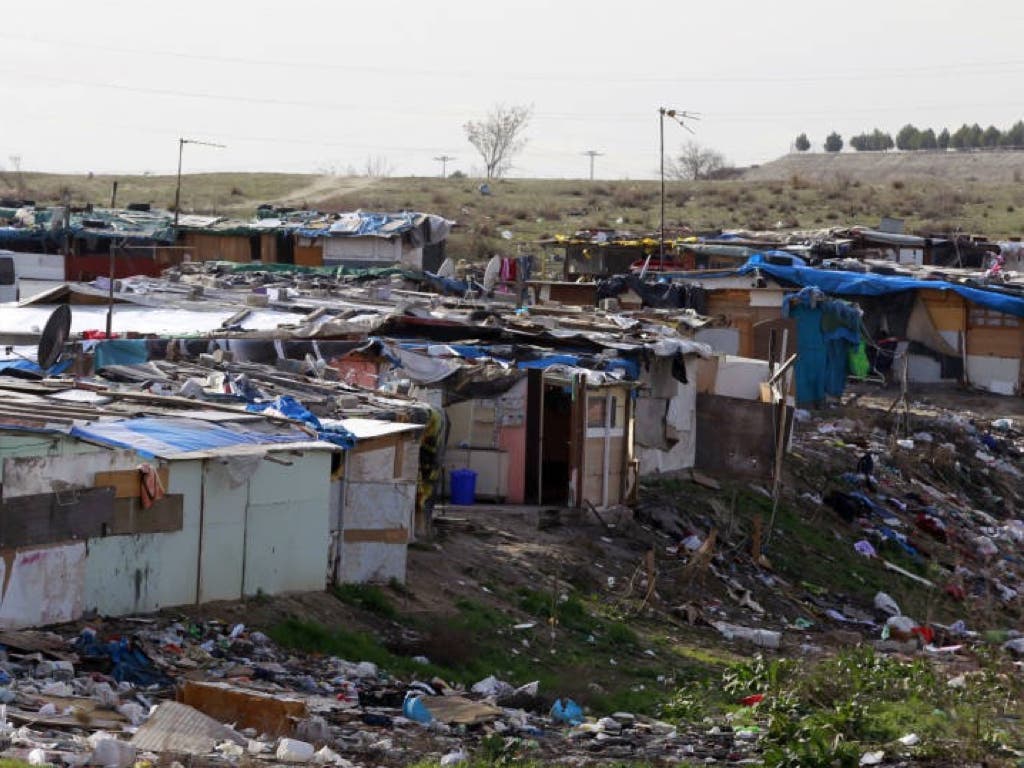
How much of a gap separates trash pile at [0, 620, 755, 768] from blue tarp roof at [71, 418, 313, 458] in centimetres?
124

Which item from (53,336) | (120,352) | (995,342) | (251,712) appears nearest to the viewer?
(251,712)

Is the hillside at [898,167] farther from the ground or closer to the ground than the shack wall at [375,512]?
farther from the ground

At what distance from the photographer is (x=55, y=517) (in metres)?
11.4

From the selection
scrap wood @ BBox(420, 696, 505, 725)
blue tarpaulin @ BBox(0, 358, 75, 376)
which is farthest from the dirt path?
scrap wood @ BBox(420, 696, 505, 725)

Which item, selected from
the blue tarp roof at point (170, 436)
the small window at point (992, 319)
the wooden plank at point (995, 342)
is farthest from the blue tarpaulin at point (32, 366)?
the wooden plank at point (995, 342)

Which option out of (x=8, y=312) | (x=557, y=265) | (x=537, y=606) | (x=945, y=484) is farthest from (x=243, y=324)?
(x=557, y=265)

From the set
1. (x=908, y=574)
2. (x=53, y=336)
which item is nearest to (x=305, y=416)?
(x=53, y=336)

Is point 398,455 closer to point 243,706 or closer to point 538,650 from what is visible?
point 538,650

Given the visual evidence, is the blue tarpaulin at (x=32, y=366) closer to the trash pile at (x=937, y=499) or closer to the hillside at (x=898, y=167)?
the trash pile at (x=937, y=499)

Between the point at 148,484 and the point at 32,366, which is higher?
the point at 32,366

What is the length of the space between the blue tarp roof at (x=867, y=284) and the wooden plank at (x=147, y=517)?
2043 centimetres

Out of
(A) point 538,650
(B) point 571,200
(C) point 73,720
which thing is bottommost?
(A) point 538,650

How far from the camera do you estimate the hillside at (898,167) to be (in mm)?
83438

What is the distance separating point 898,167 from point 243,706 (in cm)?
8237
